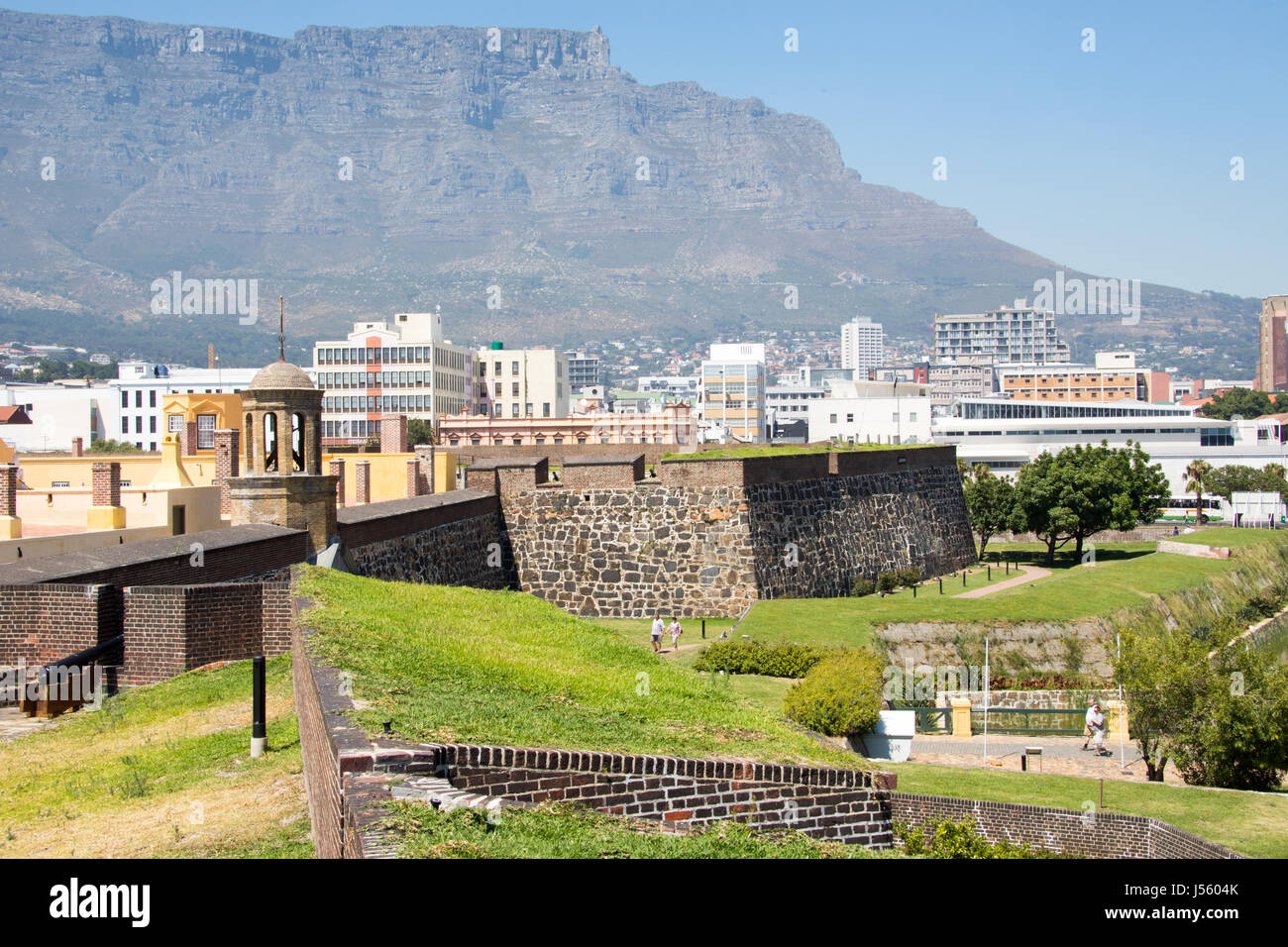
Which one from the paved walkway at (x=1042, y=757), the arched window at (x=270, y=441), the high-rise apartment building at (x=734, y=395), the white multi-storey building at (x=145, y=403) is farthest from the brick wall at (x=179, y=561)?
the high-rise apartment building at (x=734, y=395)

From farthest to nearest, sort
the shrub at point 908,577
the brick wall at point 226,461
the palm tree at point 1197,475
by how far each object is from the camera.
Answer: the palm tree at point 1197,475 → the shrub at point 908,577 → the brick wall at point 226,461

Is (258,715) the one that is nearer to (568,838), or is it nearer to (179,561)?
(568,838)

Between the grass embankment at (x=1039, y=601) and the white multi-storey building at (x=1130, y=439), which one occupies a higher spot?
the white multi-storey building at (x=1130, y=439)

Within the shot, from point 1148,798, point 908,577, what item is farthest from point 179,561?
point 908,577

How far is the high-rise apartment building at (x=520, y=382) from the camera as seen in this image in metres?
138

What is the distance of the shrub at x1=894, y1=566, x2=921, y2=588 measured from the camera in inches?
1845

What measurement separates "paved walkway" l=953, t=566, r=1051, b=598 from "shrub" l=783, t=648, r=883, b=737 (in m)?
19.0

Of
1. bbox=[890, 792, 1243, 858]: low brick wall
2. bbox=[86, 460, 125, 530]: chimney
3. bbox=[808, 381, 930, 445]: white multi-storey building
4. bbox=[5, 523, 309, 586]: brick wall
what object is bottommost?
bbox=[890, 792, 1243, 858]: low brick wall

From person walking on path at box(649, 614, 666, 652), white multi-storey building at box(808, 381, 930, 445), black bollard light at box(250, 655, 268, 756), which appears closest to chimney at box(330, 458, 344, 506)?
person walking on path at box(649, 614, 666, 652)

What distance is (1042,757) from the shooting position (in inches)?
1080

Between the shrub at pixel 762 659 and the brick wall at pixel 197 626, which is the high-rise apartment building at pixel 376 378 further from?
the brick wall at pixel 197 626

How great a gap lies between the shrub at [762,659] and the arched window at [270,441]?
1046cm

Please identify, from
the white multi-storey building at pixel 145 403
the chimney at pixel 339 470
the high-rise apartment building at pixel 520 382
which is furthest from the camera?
the high-rise apartment building at pixel 520 382

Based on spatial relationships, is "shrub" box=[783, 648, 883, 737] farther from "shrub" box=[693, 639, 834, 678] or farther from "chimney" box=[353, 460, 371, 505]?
"chimney" box=[353, 460, 371, 505]
